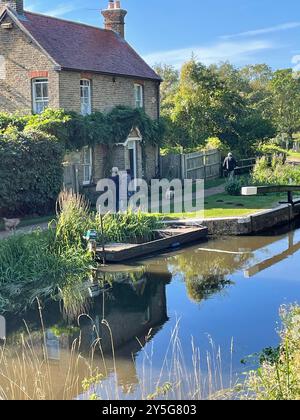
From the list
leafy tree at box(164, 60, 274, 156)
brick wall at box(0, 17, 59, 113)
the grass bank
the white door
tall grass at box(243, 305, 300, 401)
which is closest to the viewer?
tall grass at box(243, 305, 300, 401)

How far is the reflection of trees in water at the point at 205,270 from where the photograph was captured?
11854 millimetres

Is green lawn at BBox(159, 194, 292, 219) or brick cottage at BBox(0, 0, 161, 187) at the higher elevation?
brick cottage at BBox(0, 0, 161, 187)

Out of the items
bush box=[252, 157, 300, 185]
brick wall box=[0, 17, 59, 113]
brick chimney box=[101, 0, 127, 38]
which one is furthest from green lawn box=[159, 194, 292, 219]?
brick chimney box=[101, 0, 127, 38]

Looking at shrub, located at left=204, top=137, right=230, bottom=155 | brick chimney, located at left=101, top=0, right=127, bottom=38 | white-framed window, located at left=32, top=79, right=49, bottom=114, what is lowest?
shrub, located at left=204, top=137, right=230, bottom=155

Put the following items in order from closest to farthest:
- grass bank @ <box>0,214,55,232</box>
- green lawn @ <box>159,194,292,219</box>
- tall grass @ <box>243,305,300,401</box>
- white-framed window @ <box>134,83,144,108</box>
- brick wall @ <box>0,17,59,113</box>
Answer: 1. tall grass @ <box>243,305,300,401</box>
2. grass bank @ <box>0,214,55,232</box>
3. green lawn @ <box>159,194,292,219</box>
4. brick wall @ <box>0,17,59,113</box>
5. white-framed window @ <box>134,83,144,108</box>

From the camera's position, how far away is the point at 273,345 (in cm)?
825

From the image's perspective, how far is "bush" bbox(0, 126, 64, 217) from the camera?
17.5 m

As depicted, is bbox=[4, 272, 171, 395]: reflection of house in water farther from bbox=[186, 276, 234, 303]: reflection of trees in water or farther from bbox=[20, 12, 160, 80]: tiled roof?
bbox=[20, 12, 160, 80]: tiled roof

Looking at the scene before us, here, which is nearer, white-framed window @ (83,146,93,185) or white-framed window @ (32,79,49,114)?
white-framed window @ (32,79,49,114)

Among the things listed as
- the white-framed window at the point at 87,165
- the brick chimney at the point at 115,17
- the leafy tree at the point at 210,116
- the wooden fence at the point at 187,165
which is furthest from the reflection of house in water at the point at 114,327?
the leafy tree at the point at 210,116

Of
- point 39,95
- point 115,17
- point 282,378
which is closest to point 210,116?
point 115,17

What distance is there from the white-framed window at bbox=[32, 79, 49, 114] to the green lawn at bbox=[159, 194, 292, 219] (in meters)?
7.43

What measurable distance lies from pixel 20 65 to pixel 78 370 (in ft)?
57.1
